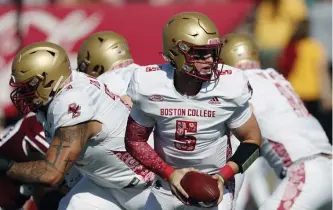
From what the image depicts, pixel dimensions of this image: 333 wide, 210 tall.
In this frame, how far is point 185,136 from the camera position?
5.74 metres

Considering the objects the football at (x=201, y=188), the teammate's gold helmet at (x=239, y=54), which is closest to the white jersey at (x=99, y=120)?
the football at (x=201, y=188)

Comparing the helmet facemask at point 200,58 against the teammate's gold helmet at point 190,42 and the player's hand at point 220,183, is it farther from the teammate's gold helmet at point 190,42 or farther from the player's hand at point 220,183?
the player's hand at point 220,183

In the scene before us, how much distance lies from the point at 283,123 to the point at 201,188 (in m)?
1.82

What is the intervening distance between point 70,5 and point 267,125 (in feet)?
19.4

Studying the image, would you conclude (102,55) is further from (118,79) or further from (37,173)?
(37,173)

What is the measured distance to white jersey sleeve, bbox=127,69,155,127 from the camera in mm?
5707

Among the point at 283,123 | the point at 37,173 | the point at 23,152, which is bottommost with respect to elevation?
the point at 23,152

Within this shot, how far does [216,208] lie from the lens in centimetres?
586

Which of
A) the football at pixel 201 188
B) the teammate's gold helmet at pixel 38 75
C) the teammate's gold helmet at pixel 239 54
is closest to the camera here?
the football at pixel 201 188

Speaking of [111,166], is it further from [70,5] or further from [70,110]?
[70,5]

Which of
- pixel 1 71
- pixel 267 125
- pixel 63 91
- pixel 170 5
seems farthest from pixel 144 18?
pixel 63 91

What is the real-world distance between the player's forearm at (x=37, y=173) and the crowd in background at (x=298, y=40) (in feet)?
17.3

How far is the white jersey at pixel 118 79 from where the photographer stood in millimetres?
6945

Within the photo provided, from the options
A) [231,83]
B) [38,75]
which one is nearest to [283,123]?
[231,83]
